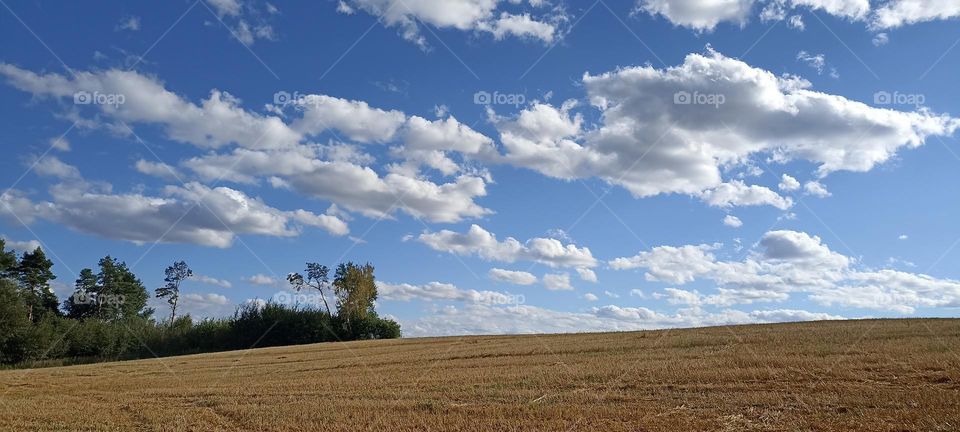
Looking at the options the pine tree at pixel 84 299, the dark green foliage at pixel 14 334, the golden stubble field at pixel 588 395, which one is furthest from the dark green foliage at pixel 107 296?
the golden stubble field at pixel 588 395

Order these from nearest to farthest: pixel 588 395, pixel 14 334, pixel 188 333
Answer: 1. pixel 588 395
2. pixel 14 334
3. pixel 188 333

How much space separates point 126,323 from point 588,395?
3526 inches

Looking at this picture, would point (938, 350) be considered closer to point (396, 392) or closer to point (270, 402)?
point (396, 392)

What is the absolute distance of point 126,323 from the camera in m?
90.3

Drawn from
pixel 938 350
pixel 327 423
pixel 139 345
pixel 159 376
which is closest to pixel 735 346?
pixel 938 350

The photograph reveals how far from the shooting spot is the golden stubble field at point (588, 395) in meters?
12.6

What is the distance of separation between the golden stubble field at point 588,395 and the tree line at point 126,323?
49.1 m

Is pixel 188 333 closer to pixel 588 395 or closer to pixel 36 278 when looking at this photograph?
pixel 36 278

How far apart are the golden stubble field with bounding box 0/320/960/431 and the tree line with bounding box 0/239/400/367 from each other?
49.1 meters

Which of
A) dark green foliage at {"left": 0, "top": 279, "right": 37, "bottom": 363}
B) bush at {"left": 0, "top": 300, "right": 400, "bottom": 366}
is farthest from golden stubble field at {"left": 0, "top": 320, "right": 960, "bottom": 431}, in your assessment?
bush at {"left": 0, "top": 300, "right": 400, "bottom": 366}

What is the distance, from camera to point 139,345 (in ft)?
277

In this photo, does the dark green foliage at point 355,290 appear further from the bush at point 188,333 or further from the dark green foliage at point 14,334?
the dark green foliage at point 14,334

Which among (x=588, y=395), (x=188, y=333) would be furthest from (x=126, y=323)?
(x=588, y=395)

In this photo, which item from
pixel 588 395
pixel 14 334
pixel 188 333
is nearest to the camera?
pixel 588 395
